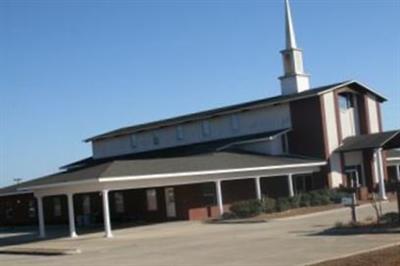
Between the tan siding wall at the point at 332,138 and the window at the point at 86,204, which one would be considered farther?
the window at the point at 86,204

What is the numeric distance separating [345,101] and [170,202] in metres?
14.5

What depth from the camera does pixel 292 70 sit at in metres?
53.9

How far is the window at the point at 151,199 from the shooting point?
4395cm

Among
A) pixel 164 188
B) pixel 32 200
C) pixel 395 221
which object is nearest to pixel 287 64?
pixel 164 188

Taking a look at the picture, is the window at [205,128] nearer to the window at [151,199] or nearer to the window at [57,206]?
the window at [151,199]

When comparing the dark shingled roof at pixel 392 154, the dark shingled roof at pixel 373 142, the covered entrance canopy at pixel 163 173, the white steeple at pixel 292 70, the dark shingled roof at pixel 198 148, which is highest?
the white steeple at pixel 292 70

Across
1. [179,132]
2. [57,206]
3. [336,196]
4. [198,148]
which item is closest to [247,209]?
[336,196]

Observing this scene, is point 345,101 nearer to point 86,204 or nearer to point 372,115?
point 372,115

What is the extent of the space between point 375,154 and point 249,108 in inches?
348

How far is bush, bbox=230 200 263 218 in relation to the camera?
1470 inches

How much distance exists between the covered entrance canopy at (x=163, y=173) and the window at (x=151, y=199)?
12.6 feet

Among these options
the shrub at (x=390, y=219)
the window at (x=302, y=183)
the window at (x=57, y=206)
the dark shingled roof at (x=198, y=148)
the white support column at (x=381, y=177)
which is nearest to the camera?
the shrub at (x=390, y=219)

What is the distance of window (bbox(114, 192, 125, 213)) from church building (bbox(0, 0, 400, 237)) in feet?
0.20

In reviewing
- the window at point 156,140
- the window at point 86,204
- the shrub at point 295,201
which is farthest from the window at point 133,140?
the shrub at point 295,201
